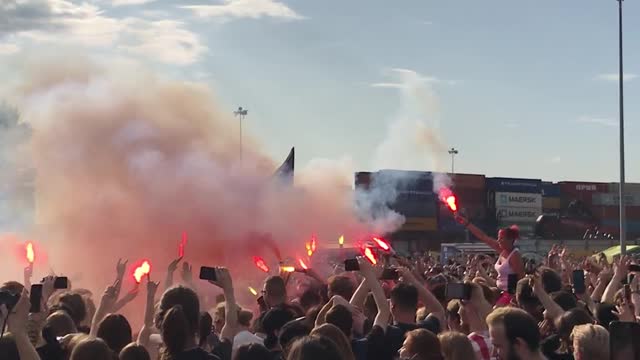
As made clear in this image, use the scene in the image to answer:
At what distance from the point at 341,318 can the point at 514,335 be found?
125cm

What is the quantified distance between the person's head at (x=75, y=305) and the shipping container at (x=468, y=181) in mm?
51692

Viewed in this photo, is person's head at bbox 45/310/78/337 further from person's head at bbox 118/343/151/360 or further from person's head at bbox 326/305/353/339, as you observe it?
person's head at bbox 326/305/353/339

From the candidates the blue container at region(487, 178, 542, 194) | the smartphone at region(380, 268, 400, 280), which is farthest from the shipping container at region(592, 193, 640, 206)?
the smartphone at region(380, 268, 400, 280)

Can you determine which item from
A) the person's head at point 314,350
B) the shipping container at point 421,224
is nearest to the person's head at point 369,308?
the person's head at point 314,350

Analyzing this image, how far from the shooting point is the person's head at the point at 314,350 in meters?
3.50

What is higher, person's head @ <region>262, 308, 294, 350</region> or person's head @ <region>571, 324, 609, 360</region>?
person's head @ <region>571, 324, 609, 360</region>

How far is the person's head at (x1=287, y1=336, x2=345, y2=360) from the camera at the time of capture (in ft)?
11.5

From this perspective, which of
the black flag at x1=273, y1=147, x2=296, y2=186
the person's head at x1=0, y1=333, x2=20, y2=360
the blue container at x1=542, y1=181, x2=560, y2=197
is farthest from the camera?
the blue container at x1=542, y1=181, x2=560, y2=197

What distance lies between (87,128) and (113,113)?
0.67 metres

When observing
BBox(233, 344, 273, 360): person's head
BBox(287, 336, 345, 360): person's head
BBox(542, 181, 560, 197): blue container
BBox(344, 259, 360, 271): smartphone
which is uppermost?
BBox(542, 181, 560, 197): blue container

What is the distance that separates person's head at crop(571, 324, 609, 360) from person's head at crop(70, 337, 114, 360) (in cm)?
250

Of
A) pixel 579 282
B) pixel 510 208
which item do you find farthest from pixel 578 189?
pixel 579 282

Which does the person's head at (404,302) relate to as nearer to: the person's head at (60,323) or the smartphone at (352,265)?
the smartphone at (352,265)

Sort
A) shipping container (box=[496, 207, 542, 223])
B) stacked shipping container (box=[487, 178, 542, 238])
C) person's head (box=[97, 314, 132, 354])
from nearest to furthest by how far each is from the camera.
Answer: person's head (box=[97, 314, 132, 354])
shipping container (box=[496, 207, 542, 223])
stacked shipping container (box=[487, 178, 542, 238])
